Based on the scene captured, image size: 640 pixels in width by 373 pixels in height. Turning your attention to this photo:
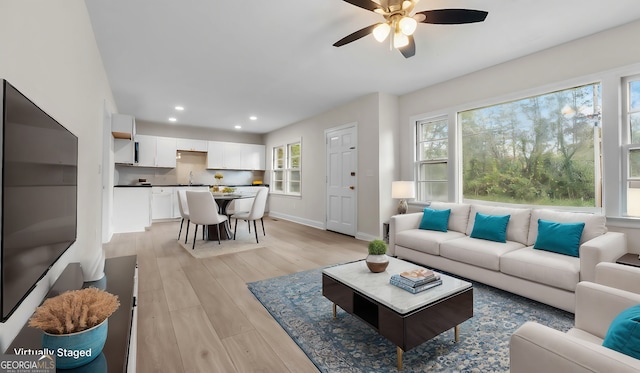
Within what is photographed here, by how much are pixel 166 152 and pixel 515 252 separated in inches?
289

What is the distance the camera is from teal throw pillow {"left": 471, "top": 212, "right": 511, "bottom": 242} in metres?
3.02

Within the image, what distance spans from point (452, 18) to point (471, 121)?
231 centimetres

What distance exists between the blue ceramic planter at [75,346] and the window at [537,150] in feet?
13.8

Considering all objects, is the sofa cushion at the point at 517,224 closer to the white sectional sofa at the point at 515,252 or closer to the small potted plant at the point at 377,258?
the white sectional sofa at the point at 515,252

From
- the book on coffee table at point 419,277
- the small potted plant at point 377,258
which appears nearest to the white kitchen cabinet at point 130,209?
the small potted plant at point 377,258

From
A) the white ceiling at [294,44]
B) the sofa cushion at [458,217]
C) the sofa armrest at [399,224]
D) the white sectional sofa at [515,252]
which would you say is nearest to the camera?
the white sectional sofa at [515,252]

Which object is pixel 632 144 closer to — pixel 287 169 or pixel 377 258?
pixel 377 258

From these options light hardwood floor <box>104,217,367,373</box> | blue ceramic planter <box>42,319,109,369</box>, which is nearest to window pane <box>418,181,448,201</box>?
light hardwood floor <box>104,217,367,373</box>

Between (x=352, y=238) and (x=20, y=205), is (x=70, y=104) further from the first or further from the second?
(x=352, y=238)

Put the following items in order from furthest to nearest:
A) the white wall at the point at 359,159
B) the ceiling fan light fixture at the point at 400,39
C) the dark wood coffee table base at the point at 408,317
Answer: the white wall at the point at 359,159 → the ceiling fan light fixture at the point at 400,39 → the dark wood coffee table base at the point at 408,317

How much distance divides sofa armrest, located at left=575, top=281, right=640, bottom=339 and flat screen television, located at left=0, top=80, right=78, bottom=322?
225cm

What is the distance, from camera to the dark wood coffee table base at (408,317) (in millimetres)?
1587

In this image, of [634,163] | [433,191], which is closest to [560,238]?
[634,163]

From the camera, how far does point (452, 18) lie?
2.10m
